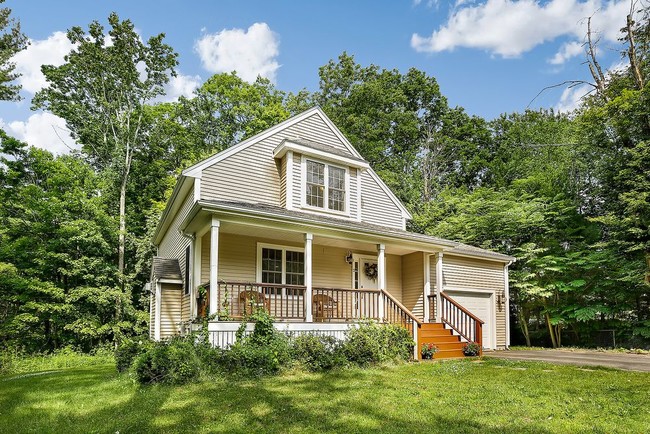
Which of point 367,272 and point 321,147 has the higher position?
point 321,147

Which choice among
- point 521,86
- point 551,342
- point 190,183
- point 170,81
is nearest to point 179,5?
point 190,183

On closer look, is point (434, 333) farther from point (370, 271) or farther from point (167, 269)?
point (167, 269)

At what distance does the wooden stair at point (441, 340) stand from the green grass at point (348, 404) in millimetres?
3001

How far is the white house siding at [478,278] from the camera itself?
49.9 ft

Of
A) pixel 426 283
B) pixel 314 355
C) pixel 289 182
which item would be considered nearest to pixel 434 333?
pixel 426 283

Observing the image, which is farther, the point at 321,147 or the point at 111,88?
the point at 111,88

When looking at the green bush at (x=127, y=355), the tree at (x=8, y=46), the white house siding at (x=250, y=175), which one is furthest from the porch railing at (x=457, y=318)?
the tree at (x=8, y=46)

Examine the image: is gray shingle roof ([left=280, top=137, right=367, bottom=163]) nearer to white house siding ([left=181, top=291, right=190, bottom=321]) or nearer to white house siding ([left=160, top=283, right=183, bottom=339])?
white house siding ([left=181, top=291, right=190, bottom=321])

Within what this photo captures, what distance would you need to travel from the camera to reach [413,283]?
1494 centimetres

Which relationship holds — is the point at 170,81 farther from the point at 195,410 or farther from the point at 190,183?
the point at 195,410

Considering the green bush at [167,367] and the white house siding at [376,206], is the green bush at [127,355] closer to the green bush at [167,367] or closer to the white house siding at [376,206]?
the green bush at [167,367]

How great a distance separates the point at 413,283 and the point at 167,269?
819 centimetres

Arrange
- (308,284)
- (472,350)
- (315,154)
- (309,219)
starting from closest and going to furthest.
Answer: (308,284), (309,219), (472,350), (315,154)

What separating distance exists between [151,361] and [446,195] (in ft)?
72.7
